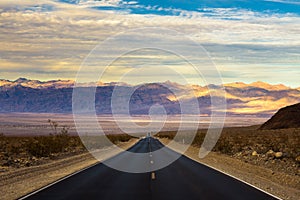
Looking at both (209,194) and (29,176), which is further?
(29,176)

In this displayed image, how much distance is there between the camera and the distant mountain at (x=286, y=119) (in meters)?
97.1

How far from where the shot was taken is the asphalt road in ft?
44.3

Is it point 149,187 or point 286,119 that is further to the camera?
point 286,119

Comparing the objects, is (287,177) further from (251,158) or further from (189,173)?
A: (251,158)

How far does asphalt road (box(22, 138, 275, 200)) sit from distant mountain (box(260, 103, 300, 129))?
80911 millimetres

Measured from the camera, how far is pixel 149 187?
15734 millimetres

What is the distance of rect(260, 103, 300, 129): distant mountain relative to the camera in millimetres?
97125

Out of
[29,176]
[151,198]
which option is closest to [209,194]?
[151,198]

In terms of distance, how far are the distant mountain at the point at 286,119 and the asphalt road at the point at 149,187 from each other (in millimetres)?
80911

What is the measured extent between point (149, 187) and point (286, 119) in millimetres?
90083

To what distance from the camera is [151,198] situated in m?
13.1

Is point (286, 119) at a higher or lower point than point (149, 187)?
higher

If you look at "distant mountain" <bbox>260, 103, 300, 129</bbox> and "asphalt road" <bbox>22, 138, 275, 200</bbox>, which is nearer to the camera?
"asphalt road" <bbox>22, 138, 275, 200</bbox>

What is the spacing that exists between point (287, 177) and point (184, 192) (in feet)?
27.0
